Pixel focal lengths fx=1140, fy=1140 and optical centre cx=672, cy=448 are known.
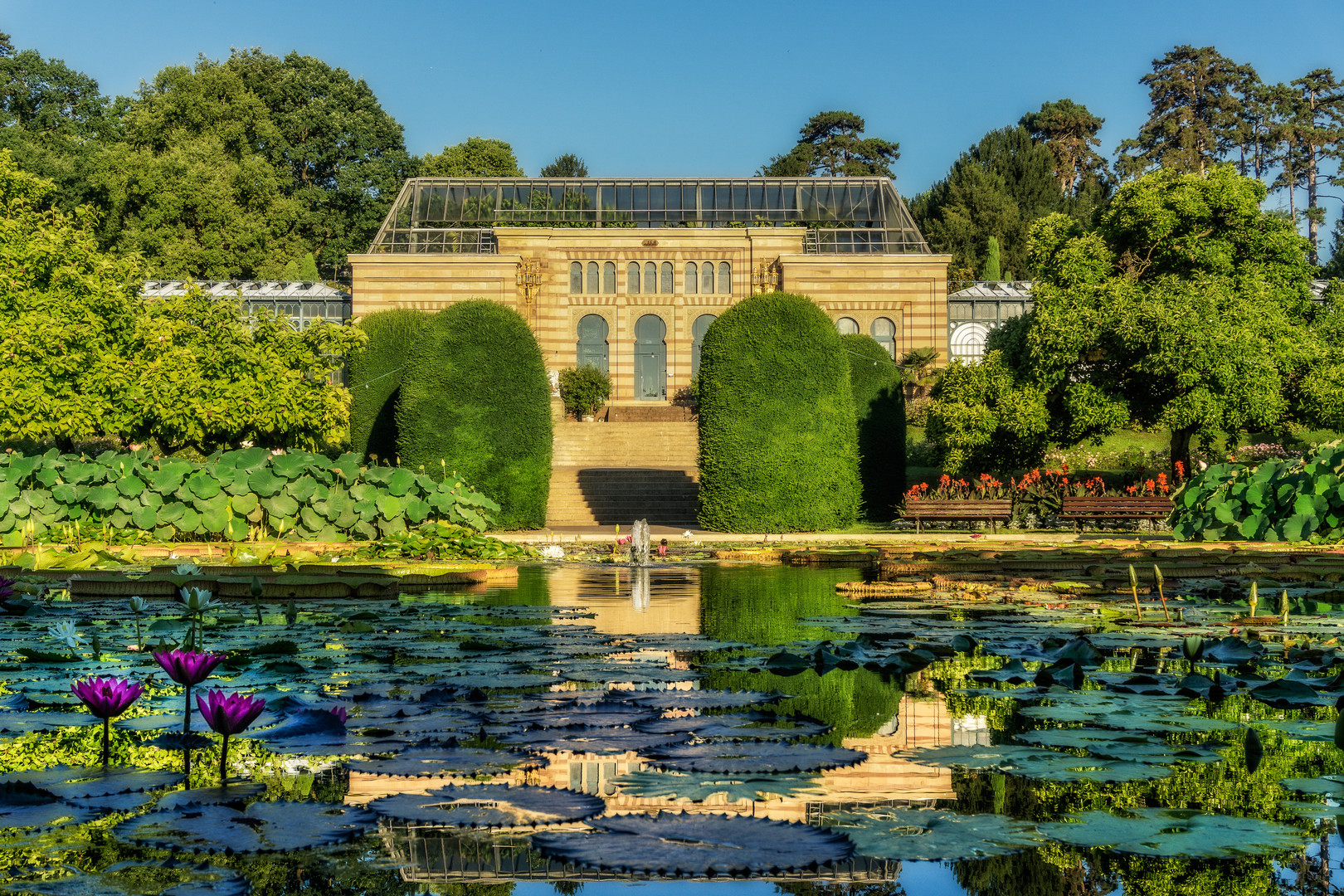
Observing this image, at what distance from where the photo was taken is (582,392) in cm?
4041

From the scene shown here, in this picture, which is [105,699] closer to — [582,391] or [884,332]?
[582,391]

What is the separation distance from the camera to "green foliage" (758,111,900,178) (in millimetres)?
65750

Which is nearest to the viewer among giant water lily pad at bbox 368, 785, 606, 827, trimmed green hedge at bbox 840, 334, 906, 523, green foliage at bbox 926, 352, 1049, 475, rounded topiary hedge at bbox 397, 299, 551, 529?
giant water lily pad at bbox 368, 785, 606, 827

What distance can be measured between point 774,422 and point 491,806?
17.7 metres

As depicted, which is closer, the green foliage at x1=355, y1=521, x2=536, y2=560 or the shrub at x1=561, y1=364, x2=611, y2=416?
the green foliage at x1=355, y1=521, x2=536, y2=560

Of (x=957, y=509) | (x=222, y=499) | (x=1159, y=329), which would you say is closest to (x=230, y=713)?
(x=222, y=499)

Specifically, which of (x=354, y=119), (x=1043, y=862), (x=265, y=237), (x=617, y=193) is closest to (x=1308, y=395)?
(x=1043, y=862)

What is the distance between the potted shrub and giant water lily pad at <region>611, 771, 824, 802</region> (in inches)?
1450

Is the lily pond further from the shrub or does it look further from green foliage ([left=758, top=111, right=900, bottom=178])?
green foliage ([left=758, top=111, right=900, bottom=178])

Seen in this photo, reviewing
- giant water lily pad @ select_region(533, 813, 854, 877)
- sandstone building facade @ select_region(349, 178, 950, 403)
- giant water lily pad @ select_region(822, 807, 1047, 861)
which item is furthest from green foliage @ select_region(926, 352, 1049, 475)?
giant water lily pad @ select_region(533, 813, 854, 877)

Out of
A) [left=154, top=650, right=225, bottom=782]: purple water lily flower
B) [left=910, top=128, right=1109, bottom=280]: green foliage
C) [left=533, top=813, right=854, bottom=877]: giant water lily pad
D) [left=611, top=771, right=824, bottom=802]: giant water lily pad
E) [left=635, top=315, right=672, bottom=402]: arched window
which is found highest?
[left=910, top=128, right=1109, bottom=280]: green foliage

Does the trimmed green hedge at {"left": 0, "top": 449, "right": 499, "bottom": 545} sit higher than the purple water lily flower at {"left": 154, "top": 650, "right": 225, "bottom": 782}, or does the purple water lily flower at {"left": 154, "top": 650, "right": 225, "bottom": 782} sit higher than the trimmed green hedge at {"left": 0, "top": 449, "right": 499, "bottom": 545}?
the trimmed green hedge at {"left": 0, "top": 449, "right": 499, "bottom": 545}

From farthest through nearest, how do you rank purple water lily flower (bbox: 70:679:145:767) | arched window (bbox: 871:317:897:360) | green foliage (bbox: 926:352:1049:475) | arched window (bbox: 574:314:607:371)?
arched window (bbox: 574:314:607:371)
arched window (bbox: 871:317:897:360)
green foliage (bbox: 926:352:1049:475)
purple water lily flower (bbox: 70:679:145:767)

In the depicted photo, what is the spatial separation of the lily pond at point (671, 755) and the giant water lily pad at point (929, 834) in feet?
0.04
